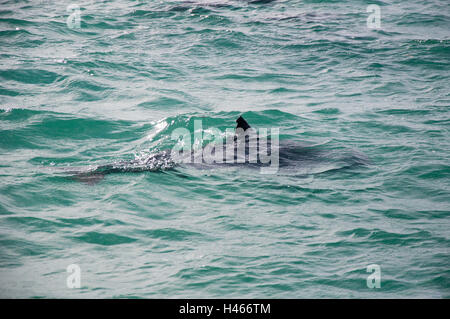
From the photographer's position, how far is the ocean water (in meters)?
6.33

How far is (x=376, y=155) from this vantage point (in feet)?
32.6

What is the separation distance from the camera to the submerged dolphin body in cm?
923

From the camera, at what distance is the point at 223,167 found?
9266 mm

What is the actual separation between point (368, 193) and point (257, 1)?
1422 centimetres

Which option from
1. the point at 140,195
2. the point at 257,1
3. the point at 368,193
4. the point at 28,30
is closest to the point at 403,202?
the point at 368,193

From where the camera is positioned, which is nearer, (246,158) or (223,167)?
(223,167)

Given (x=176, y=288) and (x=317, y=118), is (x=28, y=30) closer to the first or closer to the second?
(x=317, y=118)

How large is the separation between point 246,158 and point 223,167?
492 millimetres

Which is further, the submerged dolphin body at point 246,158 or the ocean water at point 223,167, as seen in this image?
the submerged dolphin body at point 246,158

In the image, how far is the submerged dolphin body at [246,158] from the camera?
9.23 metres

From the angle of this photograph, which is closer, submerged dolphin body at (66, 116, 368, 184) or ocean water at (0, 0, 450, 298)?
ocean water at (0, 0, 450, 298)

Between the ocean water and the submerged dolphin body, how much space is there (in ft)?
0.33

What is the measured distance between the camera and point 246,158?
9523 millimetres

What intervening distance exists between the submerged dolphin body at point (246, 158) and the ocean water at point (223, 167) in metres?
0.10
